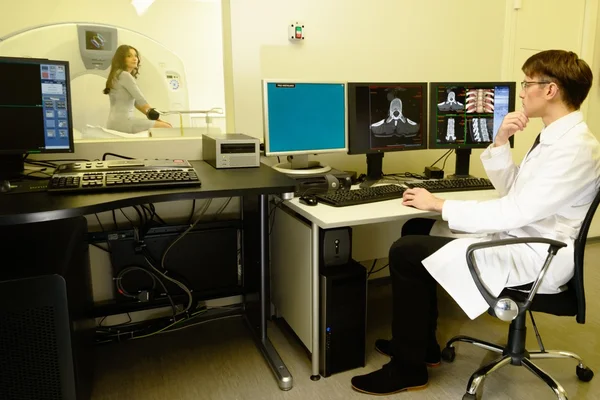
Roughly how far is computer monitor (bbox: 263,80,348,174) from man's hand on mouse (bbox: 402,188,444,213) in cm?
45

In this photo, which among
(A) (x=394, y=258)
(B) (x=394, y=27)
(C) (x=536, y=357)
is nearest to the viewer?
(A) (x=394, y=258)

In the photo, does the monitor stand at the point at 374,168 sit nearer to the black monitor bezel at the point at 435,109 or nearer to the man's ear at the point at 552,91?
the black monitor bezel at the point at 435,109

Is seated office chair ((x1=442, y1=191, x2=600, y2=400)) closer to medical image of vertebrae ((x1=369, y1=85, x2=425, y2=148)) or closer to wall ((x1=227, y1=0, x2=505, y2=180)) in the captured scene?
medical image of vertebrae ((x1=369, y1=85, x2=425, y2=148))

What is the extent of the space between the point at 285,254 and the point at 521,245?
0.97m

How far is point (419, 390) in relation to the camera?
1799 mm

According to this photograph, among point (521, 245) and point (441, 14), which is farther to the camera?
point (441, 14)

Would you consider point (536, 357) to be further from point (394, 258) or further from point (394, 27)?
point (394, 27)

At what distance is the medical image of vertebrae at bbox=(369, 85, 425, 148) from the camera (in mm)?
2199

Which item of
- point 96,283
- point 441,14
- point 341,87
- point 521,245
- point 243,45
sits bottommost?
point 96,283

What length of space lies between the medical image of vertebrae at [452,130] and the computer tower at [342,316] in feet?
2.82

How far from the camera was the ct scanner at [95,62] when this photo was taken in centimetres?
293

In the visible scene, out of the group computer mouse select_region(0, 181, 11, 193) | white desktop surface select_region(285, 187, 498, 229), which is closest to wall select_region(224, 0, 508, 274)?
white desktop surface select_region(285, 187, 498, 229)

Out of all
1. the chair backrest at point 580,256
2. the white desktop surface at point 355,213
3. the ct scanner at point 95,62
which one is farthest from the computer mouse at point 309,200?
the ct scanner at point 95,62

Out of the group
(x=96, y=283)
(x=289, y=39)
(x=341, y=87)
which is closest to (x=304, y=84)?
(x=341, y=87)
